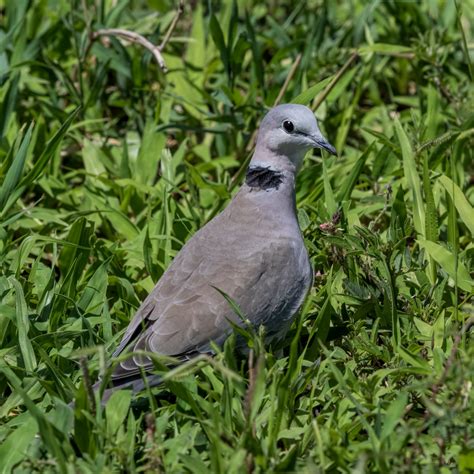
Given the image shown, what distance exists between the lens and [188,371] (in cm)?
302

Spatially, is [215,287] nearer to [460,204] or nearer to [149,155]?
[460,204]

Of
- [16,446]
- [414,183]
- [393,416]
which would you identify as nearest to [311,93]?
[414,183]

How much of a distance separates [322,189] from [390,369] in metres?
1.59

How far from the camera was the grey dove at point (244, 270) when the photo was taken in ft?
11.7

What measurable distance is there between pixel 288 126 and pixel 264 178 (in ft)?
0.80

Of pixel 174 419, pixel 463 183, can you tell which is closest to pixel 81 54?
pixel 463 183

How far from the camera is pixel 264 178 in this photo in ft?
13.6

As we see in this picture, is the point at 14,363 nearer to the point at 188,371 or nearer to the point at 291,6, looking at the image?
the point at 188,371

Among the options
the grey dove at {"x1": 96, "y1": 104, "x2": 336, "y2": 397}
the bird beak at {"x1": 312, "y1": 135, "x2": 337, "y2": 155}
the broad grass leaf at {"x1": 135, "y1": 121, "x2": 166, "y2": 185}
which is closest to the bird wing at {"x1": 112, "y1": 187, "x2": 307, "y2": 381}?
the grey dove at {"x1": 96, "y1": 104, "x2": 336, "y2": 397}

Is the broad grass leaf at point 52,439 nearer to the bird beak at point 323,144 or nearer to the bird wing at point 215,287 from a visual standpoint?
the bird wing at point 215,287

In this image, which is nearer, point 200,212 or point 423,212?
point 423,212

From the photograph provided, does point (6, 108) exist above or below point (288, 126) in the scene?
below

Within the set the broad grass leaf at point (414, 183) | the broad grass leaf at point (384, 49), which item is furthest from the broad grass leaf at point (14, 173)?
the broad grass leaf at point (384, 49)

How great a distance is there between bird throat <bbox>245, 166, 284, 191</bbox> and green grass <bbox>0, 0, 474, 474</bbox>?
0.29m
